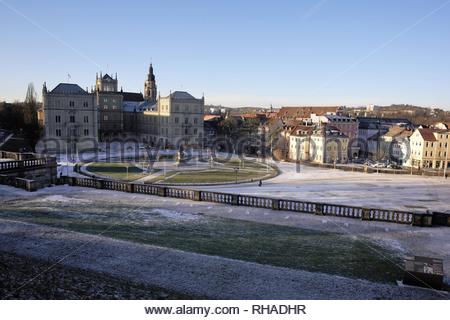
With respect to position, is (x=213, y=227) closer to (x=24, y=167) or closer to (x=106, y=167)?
(x=24, y=167)

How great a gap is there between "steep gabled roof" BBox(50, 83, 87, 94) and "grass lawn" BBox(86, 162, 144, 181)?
1024 inches

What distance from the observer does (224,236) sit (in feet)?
61.7

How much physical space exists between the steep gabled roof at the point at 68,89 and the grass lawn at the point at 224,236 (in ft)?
196

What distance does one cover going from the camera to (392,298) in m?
12.4

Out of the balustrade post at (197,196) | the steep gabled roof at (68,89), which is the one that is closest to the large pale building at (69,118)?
the steep gabled roof at (68,89)

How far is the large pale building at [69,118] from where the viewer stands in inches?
3009

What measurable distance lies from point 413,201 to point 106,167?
4140 cm

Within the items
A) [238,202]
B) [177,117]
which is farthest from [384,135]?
[238,202]

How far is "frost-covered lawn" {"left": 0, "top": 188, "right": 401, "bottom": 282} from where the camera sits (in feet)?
50.8

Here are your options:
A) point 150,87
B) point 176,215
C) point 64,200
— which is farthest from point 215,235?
point 150,87

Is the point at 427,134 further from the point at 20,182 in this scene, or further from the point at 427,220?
the point at 20,182

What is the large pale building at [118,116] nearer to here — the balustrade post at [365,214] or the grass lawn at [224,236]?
the grass lawn at [224,236]

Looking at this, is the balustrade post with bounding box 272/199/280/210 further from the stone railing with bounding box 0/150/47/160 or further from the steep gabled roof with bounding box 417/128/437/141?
the steep gabled roof with bounding box 417/128/437/141

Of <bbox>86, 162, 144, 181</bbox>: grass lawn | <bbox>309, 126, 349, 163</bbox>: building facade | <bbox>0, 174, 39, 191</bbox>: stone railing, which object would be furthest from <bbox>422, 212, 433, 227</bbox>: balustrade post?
<bbox>309, 126, 349, 163</bbox>: building facade
